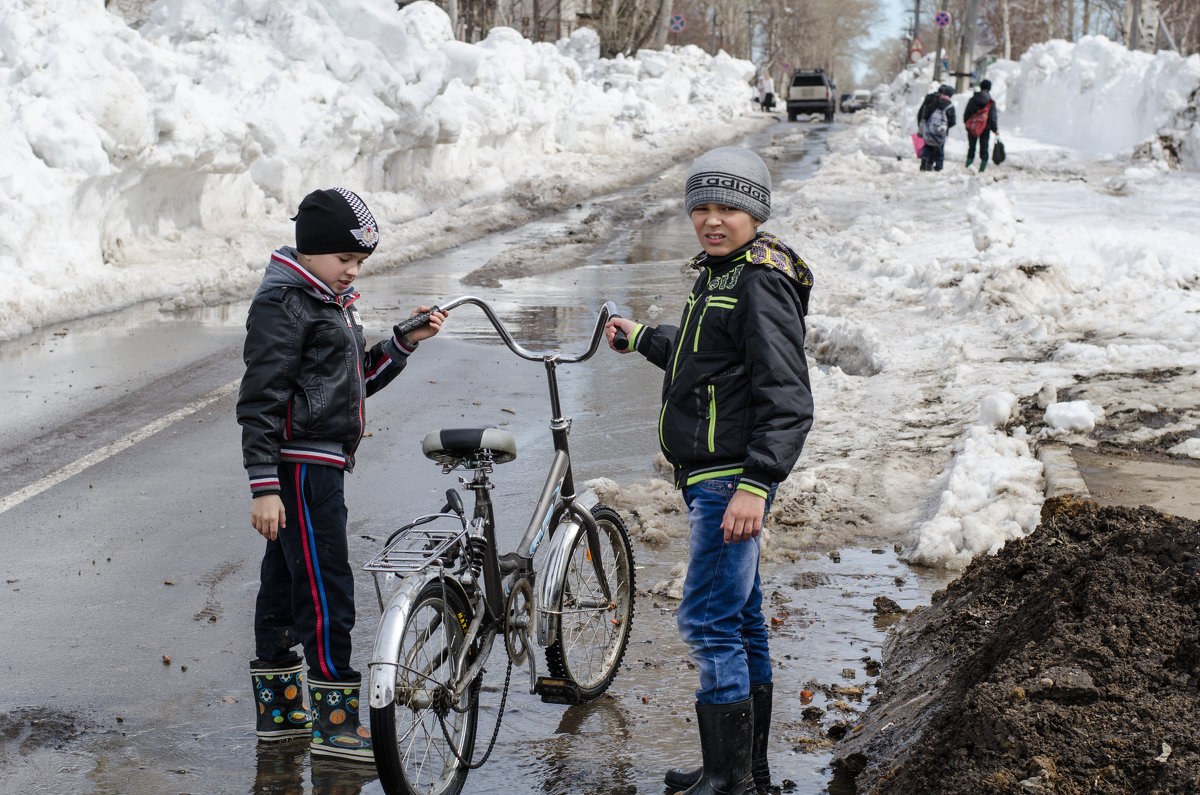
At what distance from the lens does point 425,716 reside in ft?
11.3

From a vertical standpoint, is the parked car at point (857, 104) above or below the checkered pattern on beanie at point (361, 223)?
above

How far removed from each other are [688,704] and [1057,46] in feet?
117

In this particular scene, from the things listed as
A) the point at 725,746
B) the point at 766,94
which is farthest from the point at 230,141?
the point at 766,94

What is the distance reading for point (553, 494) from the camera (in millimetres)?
3963

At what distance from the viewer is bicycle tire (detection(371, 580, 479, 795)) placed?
3182mm

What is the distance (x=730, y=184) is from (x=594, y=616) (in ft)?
5.68

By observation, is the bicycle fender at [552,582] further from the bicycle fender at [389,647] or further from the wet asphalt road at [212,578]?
the bicycle fender at [389,647]

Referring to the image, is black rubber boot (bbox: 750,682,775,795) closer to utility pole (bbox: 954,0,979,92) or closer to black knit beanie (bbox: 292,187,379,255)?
black knit beanie (bbox: 292,187,379,255)

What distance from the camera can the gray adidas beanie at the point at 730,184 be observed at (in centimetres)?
329

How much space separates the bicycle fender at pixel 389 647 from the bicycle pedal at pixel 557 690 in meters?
0.96

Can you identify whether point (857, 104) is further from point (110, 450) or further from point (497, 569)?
point (497, 569)

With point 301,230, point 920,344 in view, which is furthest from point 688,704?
point 920,344

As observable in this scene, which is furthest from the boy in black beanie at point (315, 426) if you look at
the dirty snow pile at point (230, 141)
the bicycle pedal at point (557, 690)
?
the dirty snow pile at point (230, 141)

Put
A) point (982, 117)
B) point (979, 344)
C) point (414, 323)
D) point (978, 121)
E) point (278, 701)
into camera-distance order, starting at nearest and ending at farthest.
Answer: point (414, 323) → point (278, 701) → point (979, 344) → point (982, 117) → point (978, 121)
